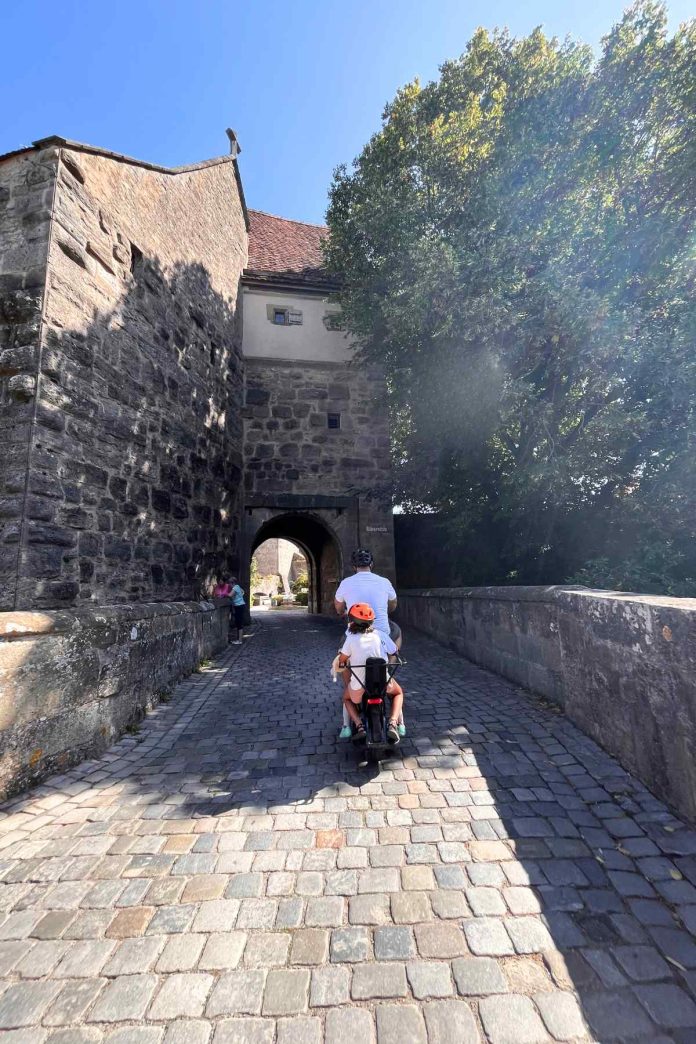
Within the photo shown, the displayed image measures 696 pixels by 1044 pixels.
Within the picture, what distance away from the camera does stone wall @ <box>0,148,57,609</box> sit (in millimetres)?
4582

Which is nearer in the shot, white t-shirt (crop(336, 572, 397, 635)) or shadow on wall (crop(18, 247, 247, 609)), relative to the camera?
white t-shirt (crop(336, 572, 397, 635))

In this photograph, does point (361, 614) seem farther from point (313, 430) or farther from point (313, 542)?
point (313, 542)

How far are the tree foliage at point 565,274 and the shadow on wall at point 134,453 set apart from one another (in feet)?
11.6

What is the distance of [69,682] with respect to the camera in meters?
3.52

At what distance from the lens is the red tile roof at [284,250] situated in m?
12.6

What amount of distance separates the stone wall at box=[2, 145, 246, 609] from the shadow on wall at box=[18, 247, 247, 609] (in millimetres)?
19

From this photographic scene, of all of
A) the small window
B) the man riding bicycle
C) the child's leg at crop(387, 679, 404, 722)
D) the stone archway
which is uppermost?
the small window

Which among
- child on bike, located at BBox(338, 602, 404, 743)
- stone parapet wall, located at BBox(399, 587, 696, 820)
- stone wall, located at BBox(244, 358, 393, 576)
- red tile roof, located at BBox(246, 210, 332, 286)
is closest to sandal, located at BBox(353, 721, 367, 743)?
child on bike, located at BBox(338, 602, 404, 743)

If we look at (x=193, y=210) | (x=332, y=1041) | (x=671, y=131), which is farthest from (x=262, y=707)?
(x=671, y=131)

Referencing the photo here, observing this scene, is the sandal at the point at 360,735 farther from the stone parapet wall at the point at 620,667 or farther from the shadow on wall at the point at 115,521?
the shadow on wall at the point at 115,521

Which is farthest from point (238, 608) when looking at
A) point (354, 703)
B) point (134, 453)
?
point (354, 703)

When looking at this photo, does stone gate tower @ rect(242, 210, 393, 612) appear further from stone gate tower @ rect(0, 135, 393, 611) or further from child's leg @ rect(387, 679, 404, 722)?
child's leg @ rect(387, 679, 404, 722)

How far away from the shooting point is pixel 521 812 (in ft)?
9.07

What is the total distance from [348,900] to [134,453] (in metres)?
5.66
